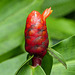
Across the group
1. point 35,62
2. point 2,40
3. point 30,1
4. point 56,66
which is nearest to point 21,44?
point 2,40

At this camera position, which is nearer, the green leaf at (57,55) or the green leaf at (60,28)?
the green leaf at (57,55)

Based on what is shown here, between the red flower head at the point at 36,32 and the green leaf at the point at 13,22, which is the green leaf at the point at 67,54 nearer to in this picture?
the red flower head at the point at 36,32

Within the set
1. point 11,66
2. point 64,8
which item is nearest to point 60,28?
point 64,8

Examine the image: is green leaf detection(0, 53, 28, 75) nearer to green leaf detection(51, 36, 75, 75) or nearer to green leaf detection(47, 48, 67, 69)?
green leaf detection(51, 36, 75, 75)

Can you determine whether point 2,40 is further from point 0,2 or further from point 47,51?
point 47,51

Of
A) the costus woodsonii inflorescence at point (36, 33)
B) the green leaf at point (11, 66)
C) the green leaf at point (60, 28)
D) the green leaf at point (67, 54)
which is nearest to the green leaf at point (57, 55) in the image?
the costus woodsonii inflorescence at point (36, 33)

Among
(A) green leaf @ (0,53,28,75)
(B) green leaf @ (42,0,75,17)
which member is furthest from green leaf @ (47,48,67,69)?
(B) green leaf @ (42,0,75,17)
